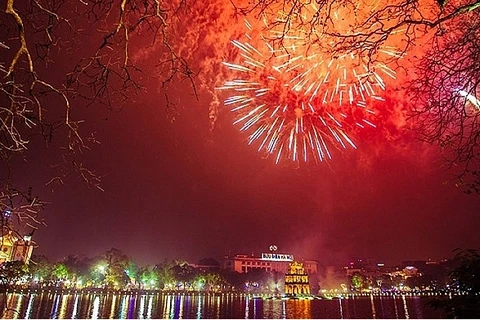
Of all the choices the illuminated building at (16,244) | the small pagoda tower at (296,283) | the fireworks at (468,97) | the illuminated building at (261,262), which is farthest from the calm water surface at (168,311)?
the illuminated building at (261,262)

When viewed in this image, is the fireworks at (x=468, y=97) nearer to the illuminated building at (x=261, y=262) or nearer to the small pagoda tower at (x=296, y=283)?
the small pagoda tower at (x=296, y=283)

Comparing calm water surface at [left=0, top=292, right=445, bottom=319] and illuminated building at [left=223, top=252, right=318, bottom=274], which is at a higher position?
illuminated building at [left=223, top=252, right=318, bottom=274]

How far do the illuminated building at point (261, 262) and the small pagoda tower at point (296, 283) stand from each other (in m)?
28.6

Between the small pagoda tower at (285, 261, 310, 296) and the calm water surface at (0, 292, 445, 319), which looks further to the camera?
the small pagoda tower at (285, 261, 310, 296)

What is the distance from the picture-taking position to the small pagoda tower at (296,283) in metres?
123

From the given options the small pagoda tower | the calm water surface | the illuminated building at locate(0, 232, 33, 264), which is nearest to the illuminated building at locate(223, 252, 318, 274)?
the small pagoda tower

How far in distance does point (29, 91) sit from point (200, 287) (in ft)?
414

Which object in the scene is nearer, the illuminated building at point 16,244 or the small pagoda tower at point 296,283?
the illuminated building at point 16,244

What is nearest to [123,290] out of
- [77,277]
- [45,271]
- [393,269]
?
[77,277]

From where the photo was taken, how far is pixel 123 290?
343 ft

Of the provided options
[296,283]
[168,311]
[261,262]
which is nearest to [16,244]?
[168,311]

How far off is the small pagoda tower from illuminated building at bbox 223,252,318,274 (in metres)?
28.6

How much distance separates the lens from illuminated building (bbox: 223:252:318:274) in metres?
157

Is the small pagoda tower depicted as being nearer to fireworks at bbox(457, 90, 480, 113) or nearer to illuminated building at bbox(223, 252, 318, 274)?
illuminated building at bbox(223, 252, 318, 274)
